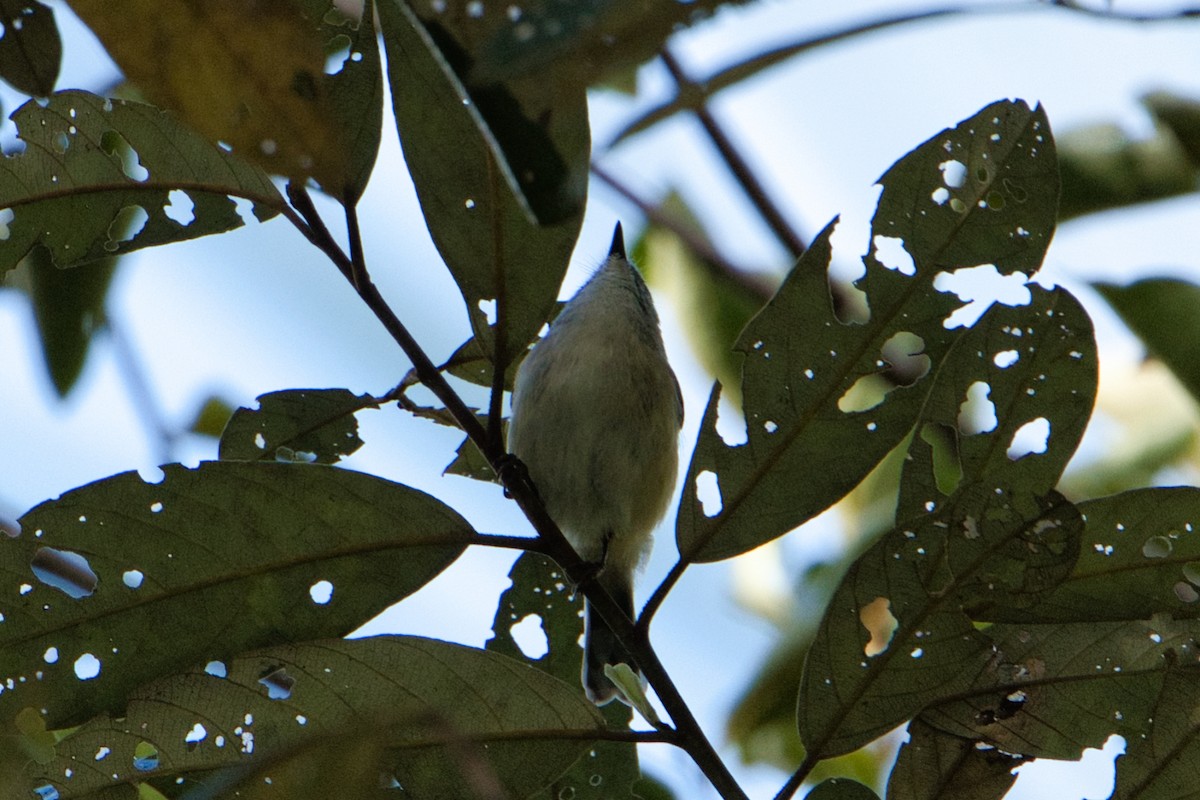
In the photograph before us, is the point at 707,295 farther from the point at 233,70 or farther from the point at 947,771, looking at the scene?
the point at 233,70

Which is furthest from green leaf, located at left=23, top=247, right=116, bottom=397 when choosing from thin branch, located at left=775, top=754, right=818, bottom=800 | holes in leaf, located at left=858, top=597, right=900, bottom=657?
thin branch, located at left=775, top=754, right=818, bottom=800

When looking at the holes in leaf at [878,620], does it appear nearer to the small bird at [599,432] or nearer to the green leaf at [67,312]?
the small bird at [599,432]

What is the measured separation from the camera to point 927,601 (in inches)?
67.2

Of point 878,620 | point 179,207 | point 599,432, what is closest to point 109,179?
point 179,207

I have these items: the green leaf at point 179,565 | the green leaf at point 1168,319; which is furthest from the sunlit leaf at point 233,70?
the green leaf at point 1168,319

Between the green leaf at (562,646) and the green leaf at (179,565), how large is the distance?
0.53 metres

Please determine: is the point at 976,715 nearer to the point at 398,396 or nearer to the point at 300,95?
the point at 398,396

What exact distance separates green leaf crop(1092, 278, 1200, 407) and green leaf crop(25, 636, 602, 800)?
51.1 inches

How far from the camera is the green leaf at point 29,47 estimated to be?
1.86 m

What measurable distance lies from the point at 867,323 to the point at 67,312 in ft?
6.22

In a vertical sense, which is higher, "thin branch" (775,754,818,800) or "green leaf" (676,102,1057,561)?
"green leaf" (676,102,1057,561)

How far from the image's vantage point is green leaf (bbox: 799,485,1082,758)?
1683 millimetres

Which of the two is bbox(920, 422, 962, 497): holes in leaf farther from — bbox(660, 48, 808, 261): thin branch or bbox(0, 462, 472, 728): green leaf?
bbox(0, 462, 472, 728): green leaf

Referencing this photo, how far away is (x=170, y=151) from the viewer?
179 centimetres
